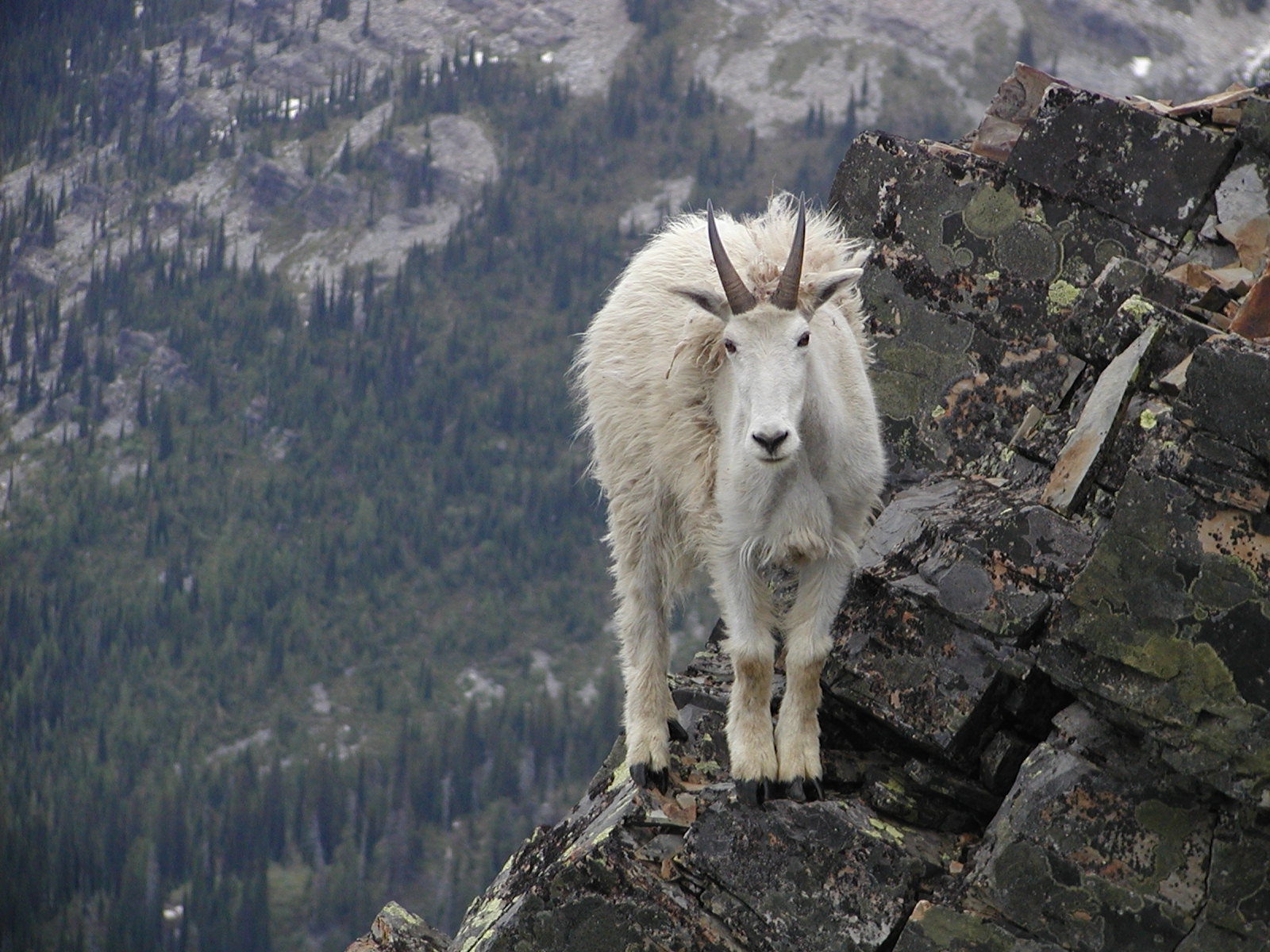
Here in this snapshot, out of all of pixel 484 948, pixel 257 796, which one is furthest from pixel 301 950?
pixel 484 948

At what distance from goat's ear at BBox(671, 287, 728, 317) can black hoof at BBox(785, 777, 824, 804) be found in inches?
131

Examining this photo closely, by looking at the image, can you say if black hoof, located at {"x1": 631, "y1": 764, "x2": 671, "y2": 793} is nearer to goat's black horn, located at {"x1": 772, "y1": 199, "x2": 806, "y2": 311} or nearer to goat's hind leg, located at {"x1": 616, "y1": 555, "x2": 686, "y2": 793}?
goat's hind leg, located at {"x1": 616, "y1": 555, "x2": 686, "y2": 793}

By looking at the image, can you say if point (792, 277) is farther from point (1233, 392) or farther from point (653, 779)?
point (653, 779)

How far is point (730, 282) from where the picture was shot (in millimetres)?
9039

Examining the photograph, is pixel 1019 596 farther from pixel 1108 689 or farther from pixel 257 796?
pixel 257 796

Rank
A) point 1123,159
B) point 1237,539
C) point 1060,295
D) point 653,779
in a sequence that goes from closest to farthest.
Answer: point 1237,539
point 653,779
point 1123,159
point 1060,295

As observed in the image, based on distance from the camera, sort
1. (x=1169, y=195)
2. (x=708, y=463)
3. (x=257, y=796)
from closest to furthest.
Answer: (x=708, y=463) → (x=1169, y=195) → (x=257, y=796)

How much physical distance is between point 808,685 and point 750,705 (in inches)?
17.0

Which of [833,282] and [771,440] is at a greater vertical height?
[833,282]

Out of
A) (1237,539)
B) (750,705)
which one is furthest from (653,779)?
(1237,539)

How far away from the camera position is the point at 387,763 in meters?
194

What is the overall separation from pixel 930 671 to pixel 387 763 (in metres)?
192

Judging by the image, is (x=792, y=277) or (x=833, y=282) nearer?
(x=792, y=277)

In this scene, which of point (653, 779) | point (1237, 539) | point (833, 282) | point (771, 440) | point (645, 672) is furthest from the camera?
point (645, 672)
